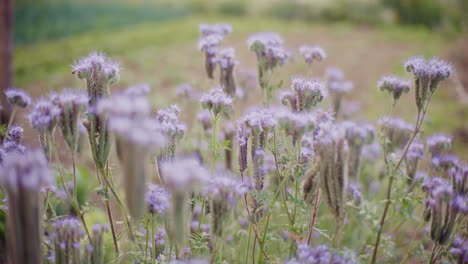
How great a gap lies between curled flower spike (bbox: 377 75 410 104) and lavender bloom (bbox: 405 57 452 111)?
0.36 ft

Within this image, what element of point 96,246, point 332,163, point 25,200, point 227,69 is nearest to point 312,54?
point 227,69

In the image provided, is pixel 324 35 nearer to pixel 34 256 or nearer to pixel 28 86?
pixel 28 86

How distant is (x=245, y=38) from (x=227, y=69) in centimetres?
1002

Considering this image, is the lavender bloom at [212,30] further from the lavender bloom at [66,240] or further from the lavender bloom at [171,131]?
the lavender bloom at [66,240]

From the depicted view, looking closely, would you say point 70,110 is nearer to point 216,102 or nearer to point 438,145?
point 216,102

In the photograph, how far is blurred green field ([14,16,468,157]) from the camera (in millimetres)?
7098

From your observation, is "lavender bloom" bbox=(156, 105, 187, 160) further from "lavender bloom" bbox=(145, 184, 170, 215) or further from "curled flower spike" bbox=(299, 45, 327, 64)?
"curled flower spike" bbox=(299, 45, 327, 64)

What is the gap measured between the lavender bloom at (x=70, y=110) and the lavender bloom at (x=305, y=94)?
99cm

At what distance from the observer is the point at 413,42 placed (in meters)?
12.5

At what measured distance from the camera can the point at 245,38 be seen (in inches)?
479

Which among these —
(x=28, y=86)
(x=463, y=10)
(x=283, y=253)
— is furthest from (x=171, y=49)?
(x=463, y=10)

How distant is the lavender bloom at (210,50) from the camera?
247cm

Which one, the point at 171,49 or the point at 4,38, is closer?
the point at 4,38

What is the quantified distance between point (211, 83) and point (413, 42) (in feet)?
39.0
